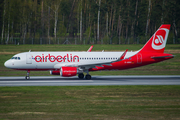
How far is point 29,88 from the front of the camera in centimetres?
2544

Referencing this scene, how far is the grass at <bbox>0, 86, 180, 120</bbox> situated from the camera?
52.4 ft

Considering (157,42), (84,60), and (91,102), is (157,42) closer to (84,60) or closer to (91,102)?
(84,60)

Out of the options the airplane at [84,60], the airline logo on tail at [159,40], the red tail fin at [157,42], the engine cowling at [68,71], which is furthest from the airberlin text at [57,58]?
the airline logo on tail at [159,40]

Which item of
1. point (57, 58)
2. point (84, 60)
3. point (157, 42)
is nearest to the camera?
point (57, 58)

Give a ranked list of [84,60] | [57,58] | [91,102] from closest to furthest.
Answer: [91,102] < [57,58] < [84,60]

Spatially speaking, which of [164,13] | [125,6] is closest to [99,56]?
[164,13]

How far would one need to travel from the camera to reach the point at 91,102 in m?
19.5

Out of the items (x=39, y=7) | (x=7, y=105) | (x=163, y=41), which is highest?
(x=39, y=7)

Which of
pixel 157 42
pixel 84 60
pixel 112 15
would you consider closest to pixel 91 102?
pixel 84 60

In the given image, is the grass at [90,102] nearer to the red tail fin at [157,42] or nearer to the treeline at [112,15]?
the red tail fin at [157,42]

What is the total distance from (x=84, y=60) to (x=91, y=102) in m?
13.6

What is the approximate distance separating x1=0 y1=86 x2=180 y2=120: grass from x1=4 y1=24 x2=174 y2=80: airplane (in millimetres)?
6369

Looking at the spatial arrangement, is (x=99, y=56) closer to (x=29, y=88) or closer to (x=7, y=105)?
(x=29, y=88)

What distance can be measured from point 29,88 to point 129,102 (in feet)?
34.2
